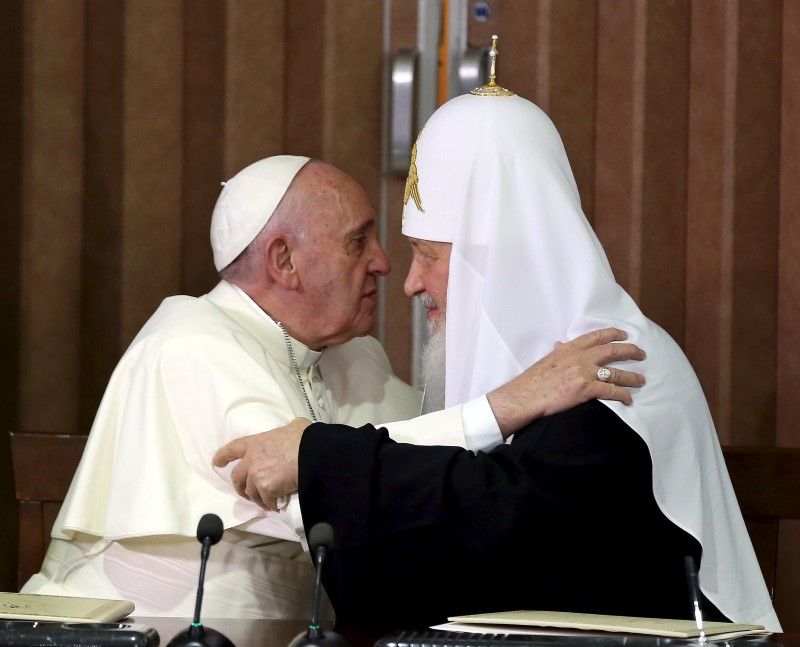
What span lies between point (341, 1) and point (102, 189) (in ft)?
3.35

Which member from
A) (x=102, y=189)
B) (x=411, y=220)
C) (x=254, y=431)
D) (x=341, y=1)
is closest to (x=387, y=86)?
(x=341, y=1)

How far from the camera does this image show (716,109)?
4168 mm

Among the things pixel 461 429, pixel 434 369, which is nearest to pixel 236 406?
Answer: pixel 434 369

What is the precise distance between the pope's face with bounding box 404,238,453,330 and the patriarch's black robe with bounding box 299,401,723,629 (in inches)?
19.1

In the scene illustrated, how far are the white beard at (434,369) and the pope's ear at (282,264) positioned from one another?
0.44 metres

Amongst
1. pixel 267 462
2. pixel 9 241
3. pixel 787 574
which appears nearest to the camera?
pixel 267 462

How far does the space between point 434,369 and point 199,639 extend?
1.40 m

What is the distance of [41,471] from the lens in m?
3.60

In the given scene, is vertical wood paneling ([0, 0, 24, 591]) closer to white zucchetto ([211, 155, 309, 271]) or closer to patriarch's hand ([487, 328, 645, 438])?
white zucchetto ([211, 155, 309, 271])

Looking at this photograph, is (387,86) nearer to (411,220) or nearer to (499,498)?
(411,220)

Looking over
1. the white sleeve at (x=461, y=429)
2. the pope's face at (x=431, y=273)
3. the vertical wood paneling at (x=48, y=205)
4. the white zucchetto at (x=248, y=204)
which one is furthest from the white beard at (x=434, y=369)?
the vertical wood paneling at (x=48, y=205)

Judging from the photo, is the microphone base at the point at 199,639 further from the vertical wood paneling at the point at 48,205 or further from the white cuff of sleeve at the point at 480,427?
the vertical wood paneling at the point at 48,205

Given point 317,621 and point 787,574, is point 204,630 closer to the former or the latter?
point 317,621

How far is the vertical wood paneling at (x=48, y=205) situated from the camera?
13.6ft
